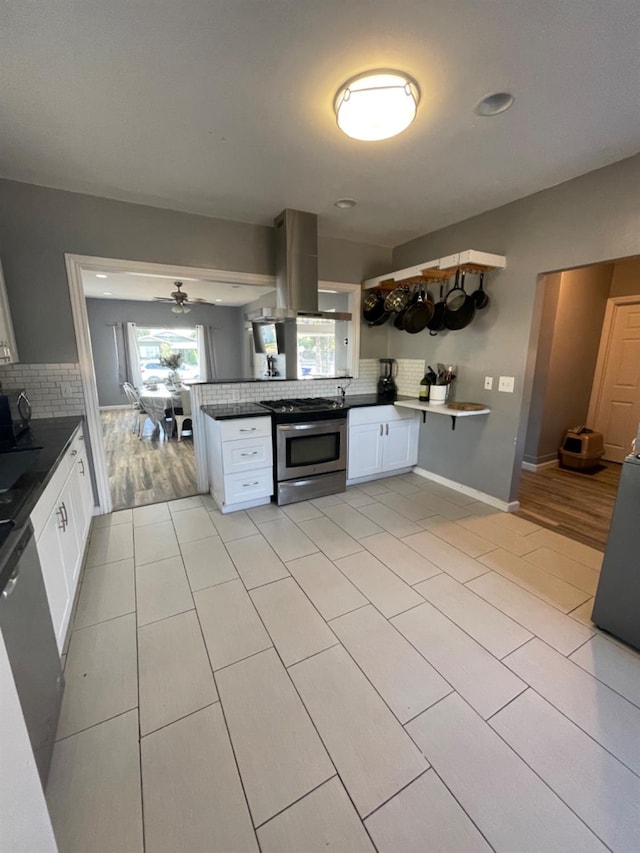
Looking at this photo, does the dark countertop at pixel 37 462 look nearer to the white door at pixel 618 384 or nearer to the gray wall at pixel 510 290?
the gray wall at pixel 510 290

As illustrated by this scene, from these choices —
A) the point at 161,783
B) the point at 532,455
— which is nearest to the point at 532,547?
the point at 532,455

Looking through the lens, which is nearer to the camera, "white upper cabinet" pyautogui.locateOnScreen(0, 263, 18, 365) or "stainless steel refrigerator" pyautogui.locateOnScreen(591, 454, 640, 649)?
"stainless steel refrigerator" pyautogui.locateOnScreen(591, 454, 640, 649)

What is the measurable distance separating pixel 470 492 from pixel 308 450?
1.63m

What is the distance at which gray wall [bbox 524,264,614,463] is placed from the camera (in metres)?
4.00

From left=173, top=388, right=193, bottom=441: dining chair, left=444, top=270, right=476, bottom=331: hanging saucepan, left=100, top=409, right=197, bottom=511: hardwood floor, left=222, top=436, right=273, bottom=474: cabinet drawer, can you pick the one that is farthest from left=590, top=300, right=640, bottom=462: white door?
left=173, top=388, right=193, bottom=441: dining chair

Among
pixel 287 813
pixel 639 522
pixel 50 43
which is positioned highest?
pixel 50 43

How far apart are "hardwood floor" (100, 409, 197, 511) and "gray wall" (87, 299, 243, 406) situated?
208cm

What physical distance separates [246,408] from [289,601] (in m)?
1.78

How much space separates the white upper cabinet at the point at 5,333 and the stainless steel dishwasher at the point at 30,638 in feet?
5.40

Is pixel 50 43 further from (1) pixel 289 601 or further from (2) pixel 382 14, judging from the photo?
(1) pixel 289 601

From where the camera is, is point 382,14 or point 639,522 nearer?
point 382,14

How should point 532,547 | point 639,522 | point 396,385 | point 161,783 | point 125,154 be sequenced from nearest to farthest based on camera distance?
point 161,783, point 639,522, point 125,154, point 532,547, point 396,385

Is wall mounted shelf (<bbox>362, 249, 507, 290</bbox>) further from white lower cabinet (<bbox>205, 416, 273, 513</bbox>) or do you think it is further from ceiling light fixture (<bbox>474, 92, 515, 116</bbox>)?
white lower cabinet (<bbox>205, 416, 273, 513</bbox>)

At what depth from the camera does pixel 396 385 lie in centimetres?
413
